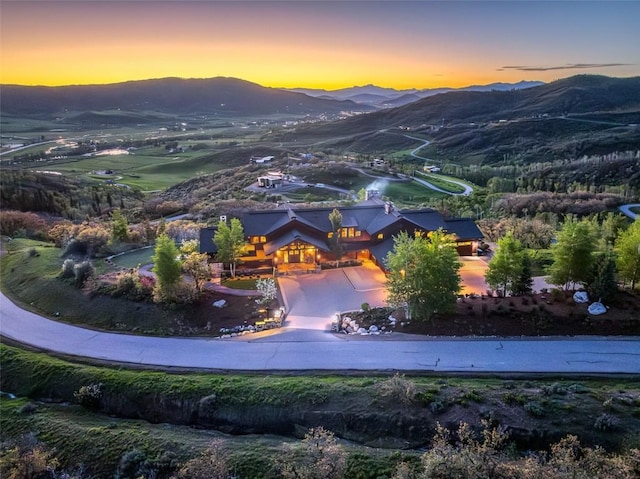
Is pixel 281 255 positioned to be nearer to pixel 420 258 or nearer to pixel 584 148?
→ pixel 420 258


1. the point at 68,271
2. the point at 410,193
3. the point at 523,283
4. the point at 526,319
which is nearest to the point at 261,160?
the point at 410,193

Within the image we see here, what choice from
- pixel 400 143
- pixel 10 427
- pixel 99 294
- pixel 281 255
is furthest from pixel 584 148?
pixel 10 427

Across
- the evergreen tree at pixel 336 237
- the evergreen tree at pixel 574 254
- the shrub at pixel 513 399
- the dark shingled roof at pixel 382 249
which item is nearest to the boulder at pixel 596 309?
the evergreen tree at pixel 574 254

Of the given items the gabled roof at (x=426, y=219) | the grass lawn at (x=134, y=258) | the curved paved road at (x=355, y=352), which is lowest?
the curved paved road at (x=355, y=352)

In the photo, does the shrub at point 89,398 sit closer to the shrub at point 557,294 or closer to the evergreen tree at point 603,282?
the shrub at point 557,294

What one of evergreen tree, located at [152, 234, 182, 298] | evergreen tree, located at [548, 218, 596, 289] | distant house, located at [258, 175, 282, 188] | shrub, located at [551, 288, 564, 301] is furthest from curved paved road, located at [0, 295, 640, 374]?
distant house, located at [258, 175, 282, 188]

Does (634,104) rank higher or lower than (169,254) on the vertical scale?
higher

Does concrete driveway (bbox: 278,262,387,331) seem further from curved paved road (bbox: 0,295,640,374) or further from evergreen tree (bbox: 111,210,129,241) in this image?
evergreen tree (bbox: 111,210,129,241)
